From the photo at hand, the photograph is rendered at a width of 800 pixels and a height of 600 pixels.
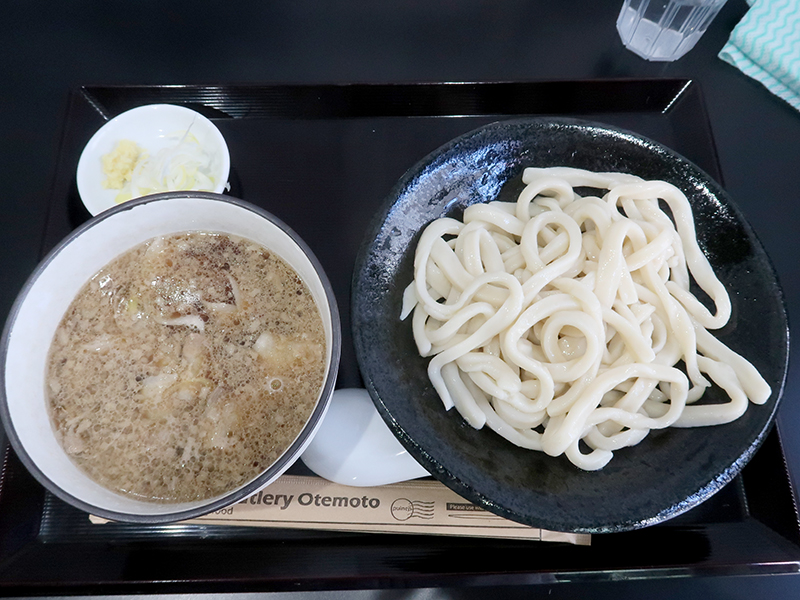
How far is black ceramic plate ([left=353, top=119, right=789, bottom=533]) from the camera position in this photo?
46.6 inches

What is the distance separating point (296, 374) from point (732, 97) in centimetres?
214

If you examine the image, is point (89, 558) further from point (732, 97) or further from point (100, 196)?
point (732, 97)

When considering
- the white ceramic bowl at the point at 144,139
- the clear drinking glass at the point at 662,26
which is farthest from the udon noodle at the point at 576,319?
the clear drinking glass at the point at 662,26

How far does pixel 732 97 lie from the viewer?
81.6 inches

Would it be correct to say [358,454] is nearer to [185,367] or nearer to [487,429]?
[487,429]

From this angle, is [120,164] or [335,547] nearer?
[335,547]

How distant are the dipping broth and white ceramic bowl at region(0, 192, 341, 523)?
Answer: 29 millimetres

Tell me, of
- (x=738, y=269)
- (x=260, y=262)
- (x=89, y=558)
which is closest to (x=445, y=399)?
(x=260, y=262)

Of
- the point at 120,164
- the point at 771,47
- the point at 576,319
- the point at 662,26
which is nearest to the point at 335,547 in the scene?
the point at 576,319

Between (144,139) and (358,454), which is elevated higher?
(144,139)

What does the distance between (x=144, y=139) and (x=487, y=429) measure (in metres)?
1.57

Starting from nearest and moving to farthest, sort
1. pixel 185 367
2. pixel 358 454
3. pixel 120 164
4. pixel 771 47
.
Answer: pixel 185 367 < pixel 358 454 < pixel 120 164 < pixel 771 47

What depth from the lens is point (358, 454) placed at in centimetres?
132

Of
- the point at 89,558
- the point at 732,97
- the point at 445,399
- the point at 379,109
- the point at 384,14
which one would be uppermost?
the point at 732,97
